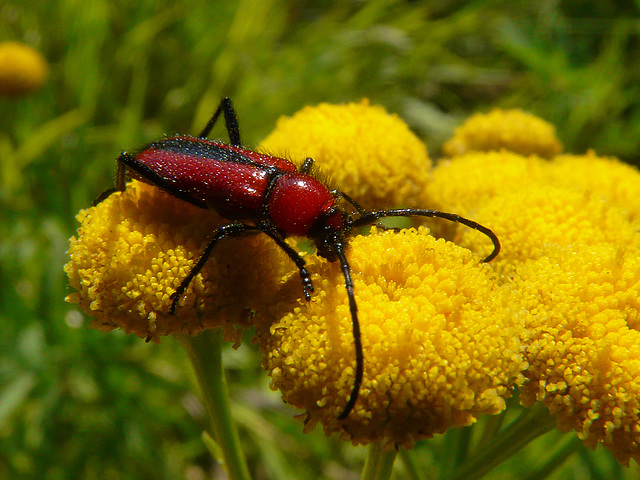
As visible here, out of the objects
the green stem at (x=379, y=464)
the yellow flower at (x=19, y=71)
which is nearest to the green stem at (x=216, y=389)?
the green stem at (x=379, y=464)

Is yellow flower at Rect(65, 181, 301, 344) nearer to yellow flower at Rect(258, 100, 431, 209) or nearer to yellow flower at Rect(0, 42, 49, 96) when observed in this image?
yellow flower at Rect(258, 100, 431, 209)

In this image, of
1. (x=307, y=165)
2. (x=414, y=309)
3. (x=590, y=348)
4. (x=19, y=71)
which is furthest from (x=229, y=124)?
(x=19, y=71)

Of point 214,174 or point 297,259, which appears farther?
point 214,174

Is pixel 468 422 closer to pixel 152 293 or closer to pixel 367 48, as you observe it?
pixel 152 293

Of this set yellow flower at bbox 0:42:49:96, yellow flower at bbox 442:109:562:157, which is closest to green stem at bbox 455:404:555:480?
yellow flower at bbox 442:109:562:157

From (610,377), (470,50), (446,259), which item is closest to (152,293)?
(446,259)

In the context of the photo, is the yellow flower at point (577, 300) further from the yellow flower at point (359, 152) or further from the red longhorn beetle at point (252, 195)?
the yellow flower at point (359, 152)

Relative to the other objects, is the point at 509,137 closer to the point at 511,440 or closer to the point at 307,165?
the point at 307,165
